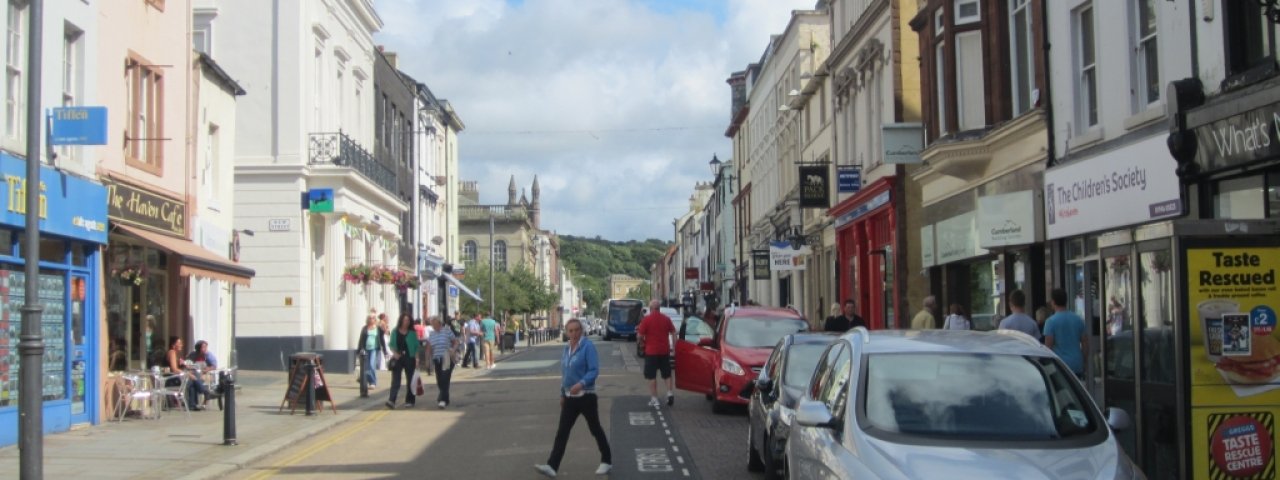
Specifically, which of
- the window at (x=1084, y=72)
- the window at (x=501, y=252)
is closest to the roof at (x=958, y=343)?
the window at (x=1084, y=72)

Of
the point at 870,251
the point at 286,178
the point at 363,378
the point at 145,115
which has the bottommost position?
the point at 363,378

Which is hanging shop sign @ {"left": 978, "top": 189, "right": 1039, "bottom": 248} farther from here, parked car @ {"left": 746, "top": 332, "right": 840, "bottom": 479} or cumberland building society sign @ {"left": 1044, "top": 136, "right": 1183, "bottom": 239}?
parked car @ {"left": 746, "top": 332, "right": 840, "bottom": 479}

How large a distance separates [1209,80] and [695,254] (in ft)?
307

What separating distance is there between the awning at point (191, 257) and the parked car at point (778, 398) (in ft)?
34.2

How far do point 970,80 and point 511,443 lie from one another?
11013 mm

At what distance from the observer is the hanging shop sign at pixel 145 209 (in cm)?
1873

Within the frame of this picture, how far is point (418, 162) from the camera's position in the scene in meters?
49.5

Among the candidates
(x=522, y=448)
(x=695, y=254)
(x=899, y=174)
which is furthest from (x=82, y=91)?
(x=695, y=254)

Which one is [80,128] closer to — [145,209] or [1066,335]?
[145,209]

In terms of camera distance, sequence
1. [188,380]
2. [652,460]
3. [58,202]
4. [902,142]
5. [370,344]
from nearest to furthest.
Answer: [652,460] → [58,202] → [188,380] → [902,142] → [370,344]

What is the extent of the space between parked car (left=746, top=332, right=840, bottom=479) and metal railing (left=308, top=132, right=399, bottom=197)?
20572 mm

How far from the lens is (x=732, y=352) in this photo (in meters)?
19.3

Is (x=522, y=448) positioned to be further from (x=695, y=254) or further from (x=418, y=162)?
(x=695, y=254)

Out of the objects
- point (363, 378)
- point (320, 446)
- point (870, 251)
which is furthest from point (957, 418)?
point (870, 251)
